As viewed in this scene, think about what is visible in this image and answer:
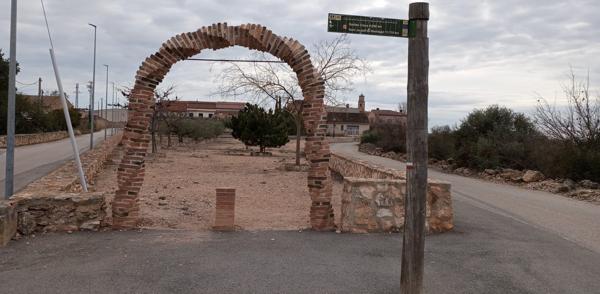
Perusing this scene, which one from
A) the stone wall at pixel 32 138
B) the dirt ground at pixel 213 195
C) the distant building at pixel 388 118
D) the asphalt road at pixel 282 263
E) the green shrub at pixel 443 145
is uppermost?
the distant building at pixel 388 118

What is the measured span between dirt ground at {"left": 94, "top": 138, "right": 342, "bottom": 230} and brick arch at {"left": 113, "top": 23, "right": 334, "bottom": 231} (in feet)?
3.01

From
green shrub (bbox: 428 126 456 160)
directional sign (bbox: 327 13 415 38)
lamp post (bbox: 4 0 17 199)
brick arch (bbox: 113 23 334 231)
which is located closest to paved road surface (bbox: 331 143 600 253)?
brick arch (bbox: 113 23 334 231)

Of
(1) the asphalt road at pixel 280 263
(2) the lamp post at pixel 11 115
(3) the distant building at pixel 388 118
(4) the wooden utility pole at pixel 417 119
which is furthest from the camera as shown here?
(3) the distant building at pixel 388 118

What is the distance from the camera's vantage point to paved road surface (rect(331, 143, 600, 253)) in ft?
30.9

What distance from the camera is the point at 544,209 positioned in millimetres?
12508

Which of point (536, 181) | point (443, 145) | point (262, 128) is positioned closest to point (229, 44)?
point (536, 181)

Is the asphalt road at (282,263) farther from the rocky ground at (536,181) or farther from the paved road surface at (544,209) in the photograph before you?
the rocky ground at (536,181)

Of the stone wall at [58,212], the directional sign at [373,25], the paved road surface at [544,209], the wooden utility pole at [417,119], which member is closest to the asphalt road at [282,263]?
the stone wall at [58,212]

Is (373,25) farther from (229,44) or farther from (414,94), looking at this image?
(229,44)

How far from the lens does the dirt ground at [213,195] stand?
10203 mm

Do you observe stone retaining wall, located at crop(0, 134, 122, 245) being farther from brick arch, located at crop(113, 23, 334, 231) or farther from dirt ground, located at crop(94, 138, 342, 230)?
dirt ground, located at crop(94, 138, 342, 230)

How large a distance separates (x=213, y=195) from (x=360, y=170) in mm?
4878

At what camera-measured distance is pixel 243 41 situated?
8469mm

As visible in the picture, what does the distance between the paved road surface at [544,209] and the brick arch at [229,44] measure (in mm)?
Answer: 4181
